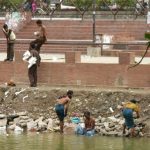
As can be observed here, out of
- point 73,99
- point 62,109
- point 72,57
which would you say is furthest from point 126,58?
point 62,109

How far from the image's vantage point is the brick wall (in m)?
23.7

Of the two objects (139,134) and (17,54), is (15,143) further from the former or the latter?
(17,54)

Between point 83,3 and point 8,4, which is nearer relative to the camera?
point 83,3

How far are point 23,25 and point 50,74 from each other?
10.1 meters

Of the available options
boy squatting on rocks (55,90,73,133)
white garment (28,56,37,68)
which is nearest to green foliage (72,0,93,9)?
white garment (28,56,37,68)

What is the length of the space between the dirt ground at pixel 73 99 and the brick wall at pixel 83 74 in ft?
1.51

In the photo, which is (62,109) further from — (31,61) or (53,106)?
(31,61)

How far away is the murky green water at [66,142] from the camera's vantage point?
17.7m

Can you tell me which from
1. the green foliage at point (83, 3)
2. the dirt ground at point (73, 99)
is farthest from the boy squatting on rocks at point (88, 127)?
the green foliage at point (83, 3)

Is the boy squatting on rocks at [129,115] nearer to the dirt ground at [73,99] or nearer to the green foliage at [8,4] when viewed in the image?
the dirt ground at [73,99]

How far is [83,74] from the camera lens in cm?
2436

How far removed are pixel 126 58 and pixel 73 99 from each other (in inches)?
80.9

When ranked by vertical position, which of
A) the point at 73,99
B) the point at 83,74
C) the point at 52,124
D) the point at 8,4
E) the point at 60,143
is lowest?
the point at 52,124

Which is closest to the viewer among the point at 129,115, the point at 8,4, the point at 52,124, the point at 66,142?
the point at 66,142
